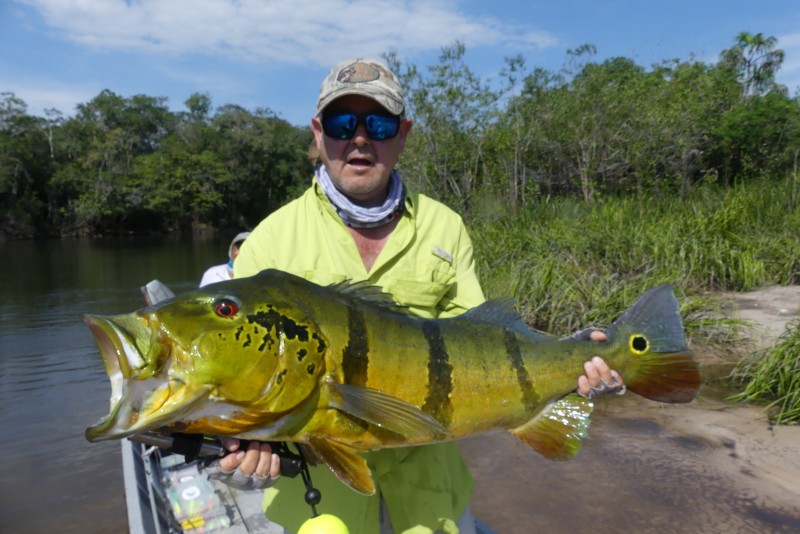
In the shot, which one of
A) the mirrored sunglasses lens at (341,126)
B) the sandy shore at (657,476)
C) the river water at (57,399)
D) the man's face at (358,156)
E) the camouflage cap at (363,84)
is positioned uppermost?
the camouflage cap at (363,84)

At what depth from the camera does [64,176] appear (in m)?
49.8

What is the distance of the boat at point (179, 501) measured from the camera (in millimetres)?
4266

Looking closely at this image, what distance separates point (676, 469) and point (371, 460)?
4.83 m

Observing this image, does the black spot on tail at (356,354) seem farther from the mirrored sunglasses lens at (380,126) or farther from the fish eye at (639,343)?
the fish eye at (639,343)

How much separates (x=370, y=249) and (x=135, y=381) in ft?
3.93

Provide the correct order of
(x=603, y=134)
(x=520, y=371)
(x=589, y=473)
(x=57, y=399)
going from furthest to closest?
1. (x=603, y=134)
2. (x=57, y=399)
3. (x=589, y=473)
4. (x=520, y=371)

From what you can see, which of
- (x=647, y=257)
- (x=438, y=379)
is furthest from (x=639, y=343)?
(x=647, y=257)

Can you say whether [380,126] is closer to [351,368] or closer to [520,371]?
[351,368]

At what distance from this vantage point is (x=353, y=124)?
2477mm

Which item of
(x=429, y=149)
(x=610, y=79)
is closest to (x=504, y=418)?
(x=429, y=149)

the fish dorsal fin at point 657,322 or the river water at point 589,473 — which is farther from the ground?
the fish dorsal fin at point 657,322

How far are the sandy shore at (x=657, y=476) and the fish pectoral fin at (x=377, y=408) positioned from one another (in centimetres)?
378

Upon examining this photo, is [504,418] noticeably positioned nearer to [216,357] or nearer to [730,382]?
[216,357]

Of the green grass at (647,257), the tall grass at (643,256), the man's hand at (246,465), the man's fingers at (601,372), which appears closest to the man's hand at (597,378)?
the man's fingers at (601,372)
